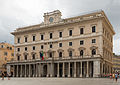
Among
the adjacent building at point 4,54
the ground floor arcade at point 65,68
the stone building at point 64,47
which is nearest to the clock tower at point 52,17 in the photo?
the stone building at point 64,47

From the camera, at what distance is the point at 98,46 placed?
5203 centimetres

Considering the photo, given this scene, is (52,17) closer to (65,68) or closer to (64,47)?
(64,47)

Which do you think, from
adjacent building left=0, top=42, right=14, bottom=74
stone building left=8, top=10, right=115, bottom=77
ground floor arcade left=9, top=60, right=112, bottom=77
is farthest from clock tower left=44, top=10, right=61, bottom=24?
adjacent building left=0, top=42, right=14, bottom=74

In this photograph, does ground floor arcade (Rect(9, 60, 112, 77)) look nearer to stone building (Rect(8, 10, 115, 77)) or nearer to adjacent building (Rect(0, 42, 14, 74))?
stone building (Rect(8, 10, 115, 77))

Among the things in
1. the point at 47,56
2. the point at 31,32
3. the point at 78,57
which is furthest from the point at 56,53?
the point at 31,32

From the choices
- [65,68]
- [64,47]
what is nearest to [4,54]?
[64,47]

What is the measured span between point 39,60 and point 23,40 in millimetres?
13026

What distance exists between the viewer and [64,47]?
58.3 meters

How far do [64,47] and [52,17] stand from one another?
11.6 m

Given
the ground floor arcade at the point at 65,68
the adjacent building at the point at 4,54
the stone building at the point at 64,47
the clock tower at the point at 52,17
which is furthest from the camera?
the adjacent building at the point at 4,54

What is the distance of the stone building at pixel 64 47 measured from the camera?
5244cm

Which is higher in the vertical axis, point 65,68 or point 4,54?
point 4,54

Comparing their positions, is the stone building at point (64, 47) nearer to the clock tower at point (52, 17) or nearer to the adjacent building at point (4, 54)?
the clock tower at point (52, 17)

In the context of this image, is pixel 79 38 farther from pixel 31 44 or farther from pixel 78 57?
pixel 31 44
